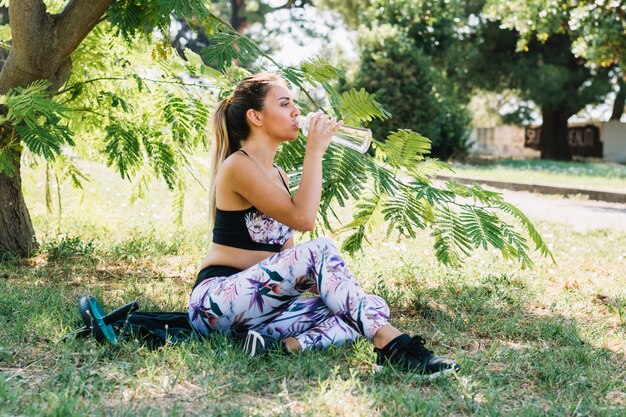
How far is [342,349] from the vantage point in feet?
11.3

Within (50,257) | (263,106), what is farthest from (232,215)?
(50,257)

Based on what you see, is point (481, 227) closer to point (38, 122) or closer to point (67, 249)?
point (38, 122)

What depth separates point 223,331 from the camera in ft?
11.6

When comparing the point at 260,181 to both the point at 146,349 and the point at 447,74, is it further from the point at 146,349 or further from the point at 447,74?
the point at 447,74

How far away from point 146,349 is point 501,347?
1720mm

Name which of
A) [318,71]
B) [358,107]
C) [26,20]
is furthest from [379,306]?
[26,20]

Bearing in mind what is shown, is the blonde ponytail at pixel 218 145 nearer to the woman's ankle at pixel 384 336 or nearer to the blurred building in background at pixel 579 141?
the woman's ankle at pixel 384 336

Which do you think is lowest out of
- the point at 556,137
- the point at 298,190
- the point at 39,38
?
the point at 298,190

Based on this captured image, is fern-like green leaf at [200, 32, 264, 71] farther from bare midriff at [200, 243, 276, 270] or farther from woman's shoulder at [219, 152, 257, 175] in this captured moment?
bare midriff at [200, 243, 276, 270]

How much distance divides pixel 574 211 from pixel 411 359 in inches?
321

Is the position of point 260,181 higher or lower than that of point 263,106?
lower

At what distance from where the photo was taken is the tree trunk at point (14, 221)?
5.66 m

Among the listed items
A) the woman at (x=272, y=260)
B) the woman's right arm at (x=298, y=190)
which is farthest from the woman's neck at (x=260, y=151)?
the woman's right arm at (x=298, y=190)

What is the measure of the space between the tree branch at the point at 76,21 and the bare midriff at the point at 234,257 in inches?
85.5
